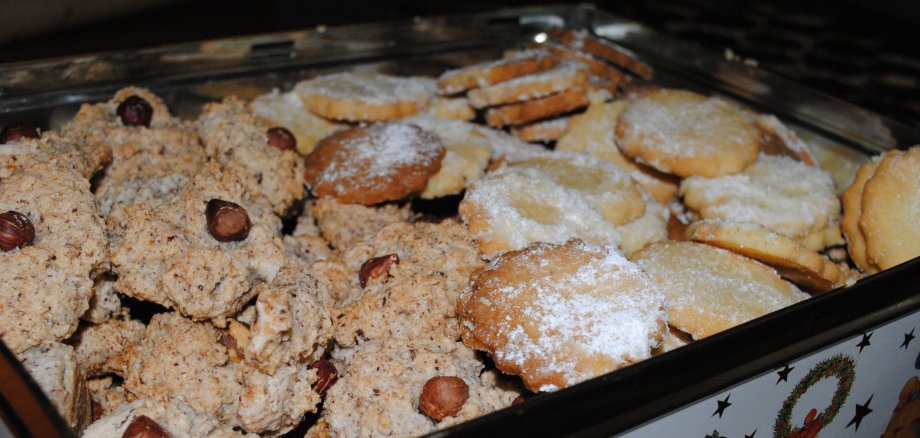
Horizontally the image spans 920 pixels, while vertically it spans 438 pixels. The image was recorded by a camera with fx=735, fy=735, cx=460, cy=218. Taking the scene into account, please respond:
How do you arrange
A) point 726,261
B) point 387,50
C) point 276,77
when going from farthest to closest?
1. point 387,50
2. point 276,77
3. point 726,261

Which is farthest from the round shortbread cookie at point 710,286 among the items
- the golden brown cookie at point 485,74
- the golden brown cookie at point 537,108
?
the golden brown cookie at point 485,74

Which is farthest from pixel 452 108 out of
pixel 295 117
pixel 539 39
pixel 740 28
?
pixel 740 28

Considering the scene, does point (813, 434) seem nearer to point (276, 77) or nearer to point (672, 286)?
point (672, 286)

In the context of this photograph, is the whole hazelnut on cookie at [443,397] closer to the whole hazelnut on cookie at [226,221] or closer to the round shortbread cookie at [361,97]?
the whole hazelnut on cookie at [226,221]

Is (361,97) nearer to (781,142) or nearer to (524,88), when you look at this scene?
(524,88)

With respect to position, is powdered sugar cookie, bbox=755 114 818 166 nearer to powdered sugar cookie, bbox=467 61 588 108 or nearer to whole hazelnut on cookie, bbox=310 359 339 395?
powdered sugar cookie, bbox=467 61 588 108

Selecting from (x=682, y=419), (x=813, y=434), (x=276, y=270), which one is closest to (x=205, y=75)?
(x=276, y=270)

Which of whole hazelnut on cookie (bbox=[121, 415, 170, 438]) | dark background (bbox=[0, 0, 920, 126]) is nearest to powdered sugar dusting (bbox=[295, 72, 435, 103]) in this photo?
dark background (bbox=[0, 0, 920, 126])
